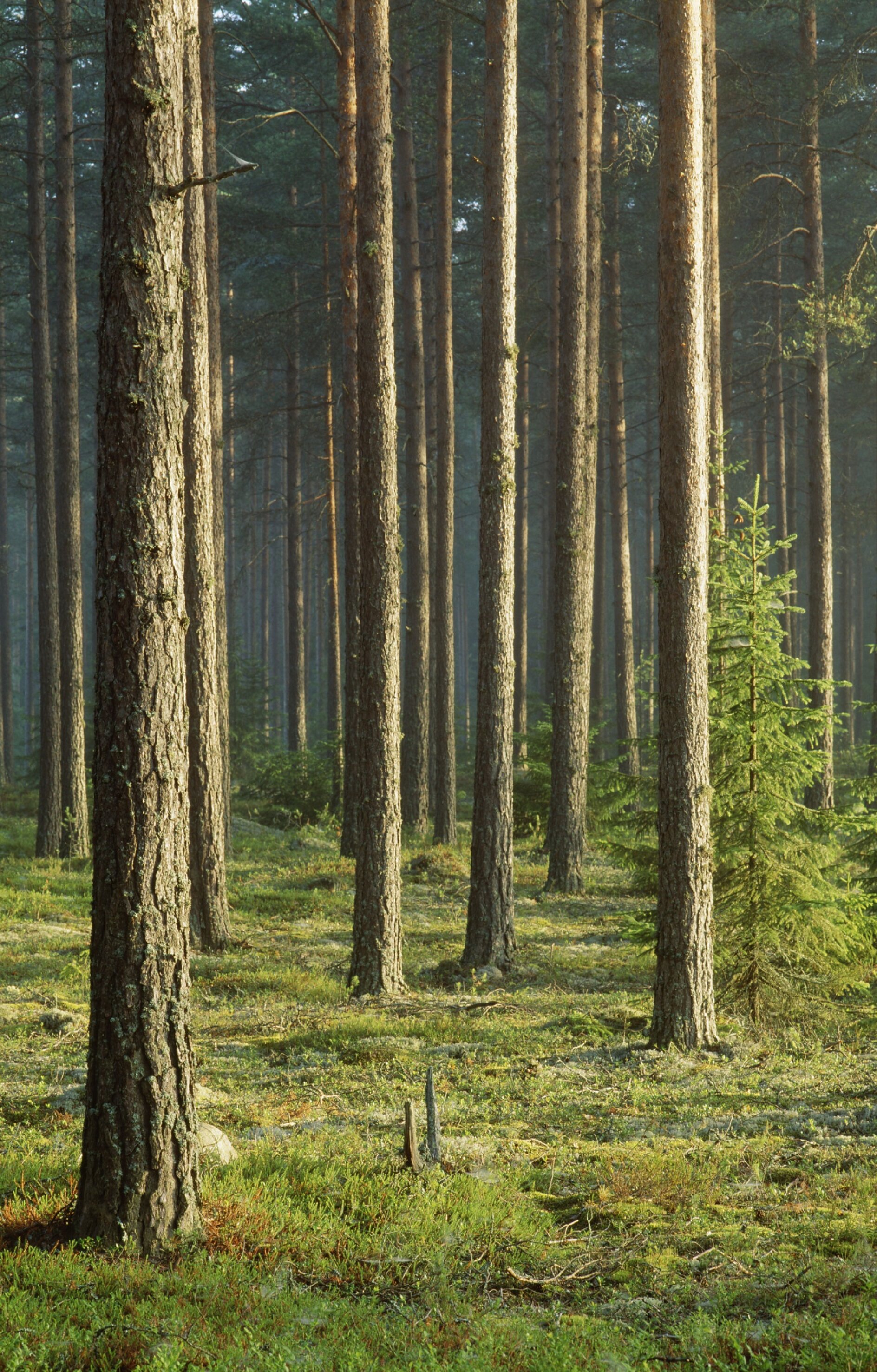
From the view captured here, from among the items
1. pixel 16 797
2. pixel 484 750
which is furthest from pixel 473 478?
pixel 484 750

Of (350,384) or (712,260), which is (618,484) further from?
(350,384)

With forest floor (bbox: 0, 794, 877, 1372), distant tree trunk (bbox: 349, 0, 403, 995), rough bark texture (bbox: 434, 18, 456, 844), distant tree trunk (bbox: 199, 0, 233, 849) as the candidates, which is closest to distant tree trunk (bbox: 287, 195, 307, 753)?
rough bark texture (bbox: 434, 18, 456, 844)

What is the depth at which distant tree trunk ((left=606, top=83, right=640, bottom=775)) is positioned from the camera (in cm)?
2288

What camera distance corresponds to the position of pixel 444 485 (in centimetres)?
1920

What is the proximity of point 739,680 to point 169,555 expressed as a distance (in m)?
5.99

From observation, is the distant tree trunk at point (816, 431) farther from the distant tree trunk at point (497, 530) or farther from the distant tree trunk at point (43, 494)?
the distant tree trunk at point (43, 494)

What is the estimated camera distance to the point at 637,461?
58.6 metres

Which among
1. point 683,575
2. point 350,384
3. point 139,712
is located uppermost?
point 350,384

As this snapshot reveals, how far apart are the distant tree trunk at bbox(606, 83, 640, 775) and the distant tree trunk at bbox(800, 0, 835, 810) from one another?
3970 millimetres

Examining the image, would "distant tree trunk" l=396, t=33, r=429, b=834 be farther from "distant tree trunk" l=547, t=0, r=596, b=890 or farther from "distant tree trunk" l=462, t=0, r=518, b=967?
"distant tree trunk" l=462, t=0, r=518, b=967

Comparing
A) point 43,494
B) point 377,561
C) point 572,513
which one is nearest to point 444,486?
point 572,513

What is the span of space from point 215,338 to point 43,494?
391 centimetres

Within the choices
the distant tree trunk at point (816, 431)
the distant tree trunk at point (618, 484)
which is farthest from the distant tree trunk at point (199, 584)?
the distant tree trunk at point (618, 484)

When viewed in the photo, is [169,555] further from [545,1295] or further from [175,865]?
[545,1295]
